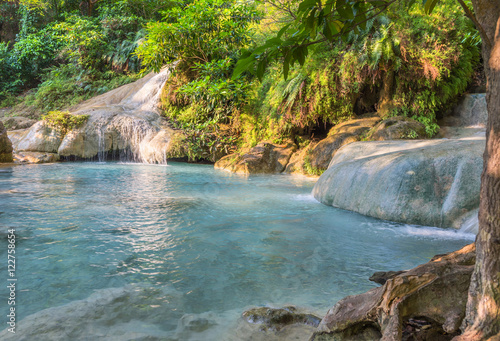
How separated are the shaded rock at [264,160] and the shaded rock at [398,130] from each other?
296cm

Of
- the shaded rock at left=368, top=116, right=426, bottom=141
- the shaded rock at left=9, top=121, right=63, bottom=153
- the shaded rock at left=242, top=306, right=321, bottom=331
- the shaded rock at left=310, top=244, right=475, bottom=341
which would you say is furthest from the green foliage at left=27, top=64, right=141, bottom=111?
the shaded rock at left=310, top=244, right=475, bottom=341

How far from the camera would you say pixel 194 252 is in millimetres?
3506

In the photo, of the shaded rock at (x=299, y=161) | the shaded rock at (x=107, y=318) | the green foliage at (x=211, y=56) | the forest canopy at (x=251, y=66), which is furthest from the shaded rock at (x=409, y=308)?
the green foliage at (x=211, y=56)

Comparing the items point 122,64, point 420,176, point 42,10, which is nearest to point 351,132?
point 420,176

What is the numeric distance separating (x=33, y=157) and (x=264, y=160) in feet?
28.4

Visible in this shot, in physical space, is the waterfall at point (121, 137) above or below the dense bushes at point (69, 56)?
below

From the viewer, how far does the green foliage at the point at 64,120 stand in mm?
13895

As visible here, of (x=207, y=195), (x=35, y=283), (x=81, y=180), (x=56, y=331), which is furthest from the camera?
(x=81, y=180)

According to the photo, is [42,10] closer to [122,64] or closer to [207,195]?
[122,64]

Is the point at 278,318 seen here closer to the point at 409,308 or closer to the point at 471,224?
the point at 409,308

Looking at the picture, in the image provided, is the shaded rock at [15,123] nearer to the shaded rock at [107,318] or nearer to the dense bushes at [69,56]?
the dense bushes at [69,56]

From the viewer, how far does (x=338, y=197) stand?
580 centimetres

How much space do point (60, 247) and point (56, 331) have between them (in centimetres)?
171

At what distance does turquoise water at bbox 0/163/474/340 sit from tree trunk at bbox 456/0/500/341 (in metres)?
1.22
